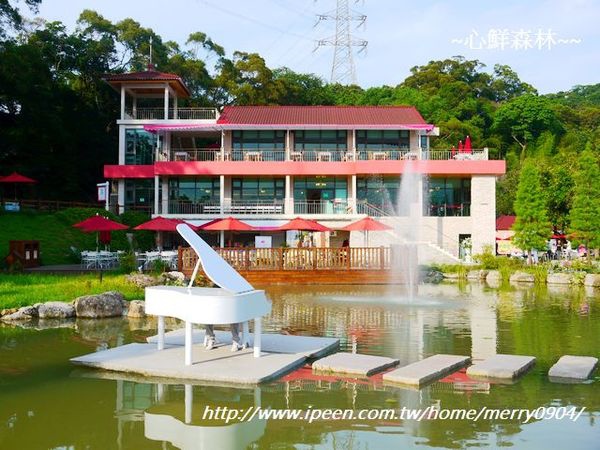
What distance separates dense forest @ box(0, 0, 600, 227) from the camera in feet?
121

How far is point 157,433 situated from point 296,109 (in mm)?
33313

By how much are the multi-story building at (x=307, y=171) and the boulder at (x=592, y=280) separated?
8.34m

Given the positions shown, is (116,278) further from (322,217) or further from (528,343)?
(322,217)

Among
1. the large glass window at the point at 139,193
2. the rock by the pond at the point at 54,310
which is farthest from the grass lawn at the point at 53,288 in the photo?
the large glass window at the point at 139,193

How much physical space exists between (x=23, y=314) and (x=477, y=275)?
58.4 feet

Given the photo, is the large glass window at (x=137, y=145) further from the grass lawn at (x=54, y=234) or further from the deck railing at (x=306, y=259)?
the deck railing at (x=306, y=259)

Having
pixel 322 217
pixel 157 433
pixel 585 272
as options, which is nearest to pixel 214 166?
pixel 322 217

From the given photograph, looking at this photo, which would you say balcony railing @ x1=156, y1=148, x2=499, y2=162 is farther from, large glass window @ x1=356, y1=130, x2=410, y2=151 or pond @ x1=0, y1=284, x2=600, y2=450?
pond @ x1=0, y1=284, x2=600, y2=450

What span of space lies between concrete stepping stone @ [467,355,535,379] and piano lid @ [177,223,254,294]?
3569 millimetres

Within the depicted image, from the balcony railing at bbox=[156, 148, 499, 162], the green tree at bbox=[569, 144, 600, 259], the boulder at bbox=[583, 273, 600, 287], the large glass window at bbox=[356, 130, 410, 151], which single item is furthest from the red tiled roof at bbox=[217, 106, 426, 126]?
the boulder at bbox=[583, 273, 600, 287]

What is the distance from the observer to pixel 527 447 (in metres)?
6.24

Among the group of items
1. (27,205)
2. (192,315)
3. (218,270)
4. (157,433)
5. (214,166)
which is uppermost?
(214,166)

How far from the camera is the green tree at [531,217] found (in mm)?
29094

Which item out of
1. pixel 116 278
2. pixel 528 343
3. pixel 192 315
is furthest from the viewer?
pixel 116 278
